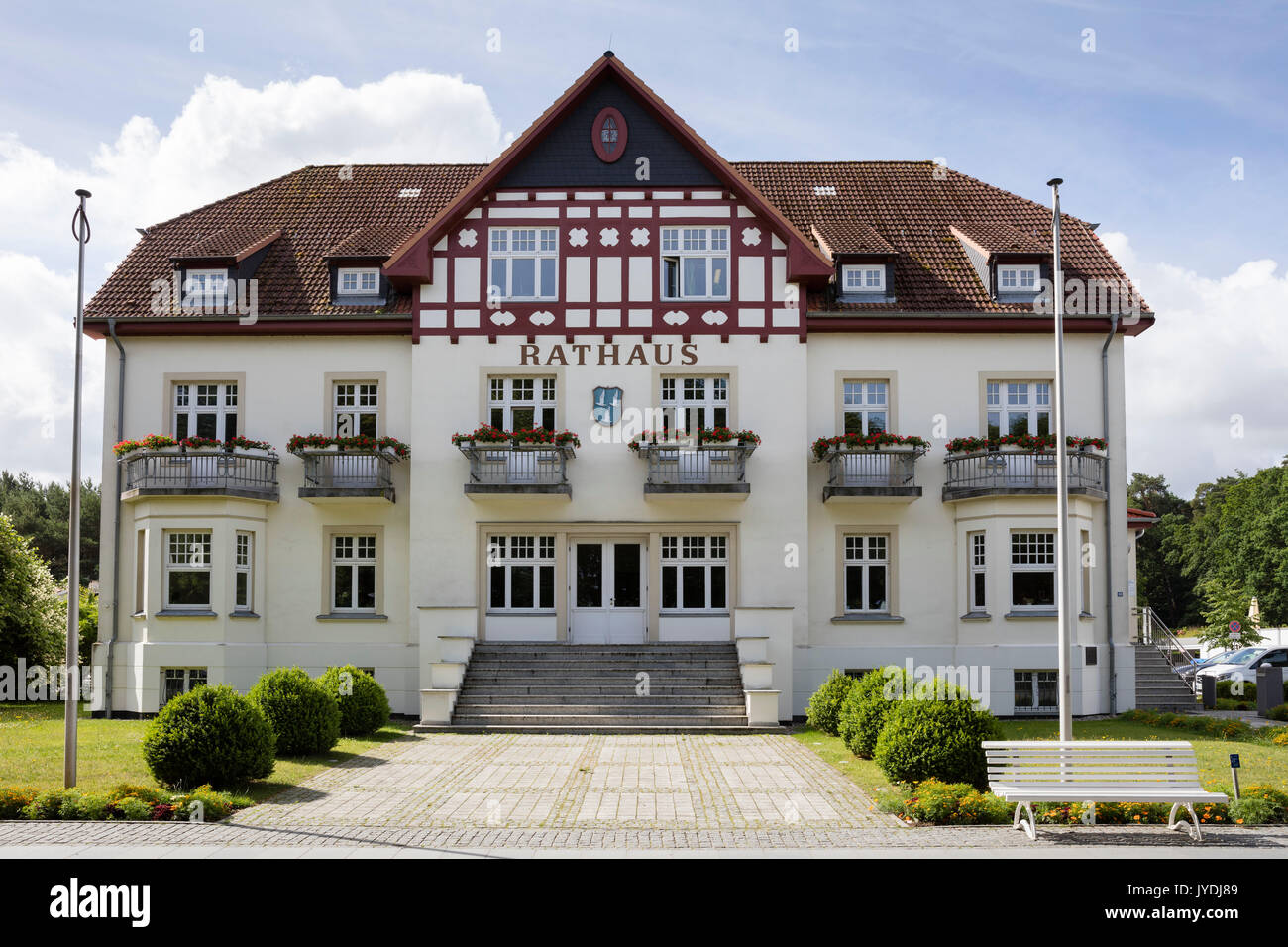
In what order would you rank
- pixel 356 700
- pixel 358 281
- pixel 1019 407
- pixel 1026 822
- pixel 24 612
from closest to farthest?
pixel 1026 822 < pixel 356 700 < pixel 1019 407 < pixel 358 281 < pixel 24 612

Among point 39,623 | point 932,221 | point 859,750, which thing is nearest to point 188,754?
point 859,750

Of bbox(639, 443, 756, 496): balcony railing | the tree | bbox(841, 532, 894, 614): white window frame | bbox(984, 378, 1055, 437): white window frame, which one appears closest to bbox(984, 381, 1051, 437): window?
bbox(984, 378, 1055, 437): white window frame

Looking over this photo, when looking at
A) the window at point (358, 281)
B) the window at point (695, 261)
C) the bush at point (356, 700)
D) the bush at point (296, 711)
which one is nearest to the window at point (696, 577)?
the window at point (695, 261)

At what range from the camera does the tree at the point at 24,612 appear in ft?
88.2

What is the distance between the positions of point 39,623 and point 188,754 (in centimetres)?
1656

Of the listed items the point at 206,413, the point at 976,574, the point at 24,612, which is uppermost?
the point at 206,413

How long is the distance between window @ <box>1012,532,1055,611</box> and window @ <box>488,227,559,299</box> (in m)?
11.6

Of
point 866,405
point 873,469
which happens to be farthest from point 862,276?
point 873,469

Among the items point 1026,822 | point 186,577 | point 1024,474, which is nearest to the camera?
point 1026,822

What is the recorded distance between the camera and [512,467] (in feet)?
79.5

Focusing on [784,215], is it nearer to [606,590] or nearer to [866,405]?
[866,405]

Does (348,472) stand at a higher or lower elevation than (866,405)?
lower

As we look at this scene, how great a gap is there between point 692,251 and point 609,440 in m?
4.54

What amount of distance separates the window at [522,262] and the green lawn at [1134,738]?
10997 mm
